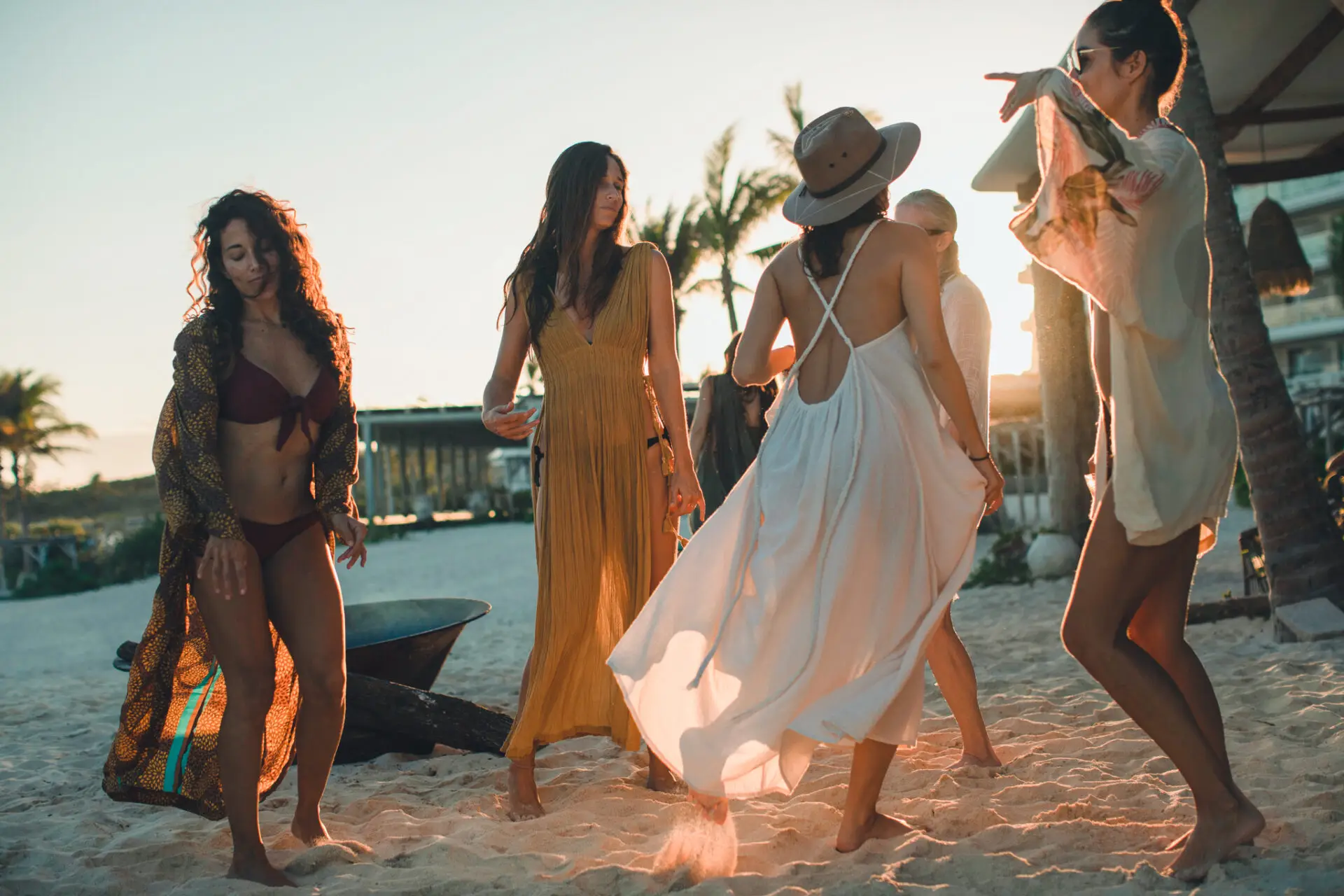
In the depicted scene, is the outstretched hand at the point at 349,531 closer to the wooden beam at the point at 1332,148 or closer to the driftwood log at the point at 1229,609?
the driftwood log at the point at 1229,609

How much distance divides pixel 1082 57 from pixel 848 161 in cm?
62

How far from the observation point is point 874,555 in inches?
109

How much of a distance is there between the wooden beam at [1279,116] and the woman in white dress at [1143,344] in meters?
7.12

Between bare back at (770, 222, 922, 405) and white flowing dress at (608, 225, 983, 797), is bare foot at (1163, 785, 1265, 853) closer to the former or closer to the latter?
white flowing dress at (608, 225, 983, 797)

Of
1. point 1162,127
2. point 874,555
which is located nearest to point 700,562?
point 874,555

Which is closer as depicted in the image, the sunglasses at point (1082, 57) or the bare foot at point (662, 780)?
the sunglasses at point (1082, 57)

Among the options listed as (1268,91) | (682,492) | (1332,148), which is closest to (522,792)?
(682,492)

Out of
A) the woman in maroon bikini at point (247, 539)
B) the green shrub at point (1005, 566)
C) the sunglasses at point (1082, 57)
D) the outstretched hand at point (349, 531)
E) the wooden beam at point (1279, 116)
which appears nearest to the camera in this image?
the sunglasses at point (1082, 57)

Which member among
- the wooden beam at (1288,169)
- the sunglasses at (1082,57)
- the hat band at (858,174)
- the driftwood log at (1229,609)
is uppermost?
the wooden beam at (1288,169)

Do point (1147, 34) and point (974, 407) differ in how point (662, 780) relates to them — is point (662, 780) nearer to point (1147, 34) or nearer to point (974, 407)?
point (974, 407)

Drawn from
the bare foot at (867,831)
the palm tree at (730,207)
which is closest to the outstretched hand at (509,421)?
the bare foot at (867,831)

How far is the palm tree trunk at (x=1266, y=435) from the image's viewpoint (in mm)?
5465

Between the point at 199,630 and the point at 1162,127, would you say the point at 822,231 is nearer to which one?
the point at 1162,127

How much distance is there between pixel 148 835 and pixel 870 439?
8.86 feet
